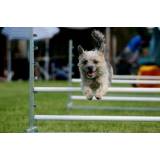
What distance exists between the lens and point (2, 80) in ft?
63.5

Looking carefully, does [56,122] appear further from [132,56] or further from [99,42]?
[132,56]

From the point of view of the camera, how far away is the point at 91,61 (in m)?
6.73

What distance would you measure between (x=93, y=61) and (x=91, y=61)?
0.7 inches

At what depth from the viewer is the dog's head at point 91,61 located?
22.1 feet

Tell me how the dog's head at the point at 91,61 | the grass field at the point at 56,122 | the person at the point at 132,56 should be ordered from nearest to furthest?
the dog's head at the point at 91,61 < the grass field at the point at 56,122 < the person at the point at 132,56

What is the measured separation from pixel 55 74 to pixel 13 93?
6325 mm

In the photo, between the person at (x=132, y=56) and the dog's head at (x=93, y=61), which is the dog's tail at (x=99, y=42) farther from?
the person at (x=132, y=56)

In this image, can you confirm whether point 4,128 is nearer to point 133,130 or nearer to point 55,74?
point 133,130

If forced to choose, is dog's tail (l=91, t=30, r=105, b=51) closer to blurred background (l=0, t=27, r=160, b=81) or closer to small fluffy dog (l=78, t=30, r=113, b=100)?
small fluffy dog (l=78, t=30, r=113, b=100)

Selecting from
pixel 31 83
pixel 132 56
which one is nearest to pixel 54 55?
pixel 132 56

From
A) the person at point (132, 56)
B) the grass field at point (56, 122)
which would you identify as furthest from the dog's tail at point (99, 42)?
the person at point (132, 56)

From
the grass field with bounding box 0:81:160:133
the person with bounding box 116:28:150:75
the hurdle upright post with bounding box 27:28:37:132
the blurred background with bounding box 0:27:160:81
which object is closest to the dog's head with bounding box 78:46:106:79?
the hurdle upright post with bounding box 27:28:37:132

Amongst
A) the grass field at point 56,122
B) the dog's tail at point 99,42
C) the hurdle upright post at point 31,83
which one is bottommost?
the grass field at point 56,122
